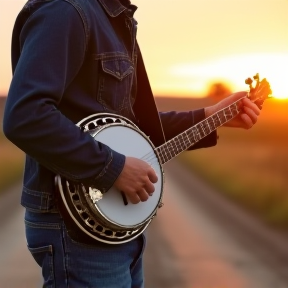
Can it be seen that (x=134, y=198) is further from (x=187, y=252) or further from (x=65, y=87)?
(x=187, y=252)

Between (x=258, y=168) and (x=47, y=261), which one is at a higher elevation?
(x=47, y=261)

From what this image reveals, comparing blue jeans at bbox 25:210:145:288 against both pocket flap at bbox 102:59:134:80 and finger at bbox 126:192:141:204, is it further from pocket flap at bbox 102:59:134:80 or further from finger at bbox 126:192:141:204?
pocket flap at bbox 102:59:134:80

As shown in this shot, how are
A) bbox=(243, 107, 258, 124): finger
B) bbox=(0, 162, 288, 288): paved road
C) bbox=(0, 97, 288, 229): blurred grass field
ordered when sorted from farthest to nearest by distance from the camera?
bbox=(0, 97, 288, 229): blurred grass field < bbox=(0, 162, 288, 288): paved road < bbox=(243, 107, 258, 124): finger

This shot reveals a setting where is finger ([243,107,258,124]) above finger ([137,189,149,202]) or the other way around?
the other way around

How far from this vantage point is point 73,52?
1.00m

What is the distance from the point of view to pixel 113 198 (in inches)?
42.9

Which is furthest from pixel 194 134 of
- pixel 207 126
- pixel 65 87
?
pixel 65 87

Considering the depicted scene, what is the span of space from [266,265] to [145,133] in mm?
1741

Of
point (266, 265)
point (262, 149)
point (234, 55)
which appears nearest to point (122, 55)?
point (234, 55)

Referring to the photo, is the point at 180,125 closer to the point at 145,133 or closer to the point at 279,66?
the point at 145,133

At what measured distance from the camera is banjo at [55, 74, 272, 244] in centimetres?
105

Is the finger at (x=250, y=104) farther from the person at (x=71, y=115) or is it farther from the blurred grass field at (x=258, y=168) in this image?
the blurred grass field at (x=258, y=168)

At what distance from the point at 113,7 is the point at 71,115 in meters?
0.25

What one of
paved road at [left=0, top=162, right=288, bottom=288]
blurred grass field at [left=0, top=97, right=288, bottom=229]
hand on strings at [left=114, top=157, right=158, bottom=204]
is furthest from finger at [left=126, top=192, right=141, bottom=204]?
blurred grass field at [left=0, top=97, right=288, bottom=229]
